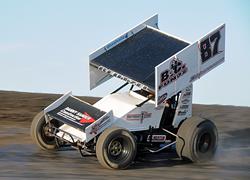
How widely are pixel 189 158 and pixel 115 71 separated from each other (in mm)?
2144

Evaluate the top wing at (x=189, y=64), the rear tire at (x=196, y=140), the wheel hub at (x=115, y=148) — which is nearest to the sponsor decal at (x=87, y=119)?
the wheel hub at (x=115, y=148)

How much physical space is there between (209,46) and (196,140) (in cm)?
192

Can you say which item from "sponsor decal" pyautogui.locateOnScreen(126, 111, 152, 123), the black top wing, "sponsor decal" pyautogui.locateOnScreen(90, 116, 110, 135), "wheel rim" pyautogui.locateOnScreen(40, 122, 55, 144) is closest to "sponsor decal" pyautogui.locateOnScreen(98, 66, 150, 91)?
the black top wing

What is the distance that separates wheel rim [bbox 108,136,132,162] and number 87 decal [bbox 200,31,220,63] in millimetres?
2449

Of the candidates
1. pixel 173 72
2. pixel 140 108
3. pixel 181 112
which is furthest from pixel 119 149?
pixel 181 112

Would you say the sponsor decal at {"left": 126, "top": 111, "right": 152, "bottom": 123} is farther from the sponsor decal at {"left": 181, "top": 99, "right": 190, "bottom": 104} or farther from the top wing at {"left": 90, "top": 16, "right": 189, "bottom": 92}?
the sponsor decal at {"left": 181, "top": 99, "right": 190, "bottom": 104}

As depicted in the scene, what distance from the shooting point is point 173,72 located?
10.8 m

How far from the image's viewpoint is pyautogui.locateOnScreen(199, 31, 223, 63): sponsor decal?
11462 mm

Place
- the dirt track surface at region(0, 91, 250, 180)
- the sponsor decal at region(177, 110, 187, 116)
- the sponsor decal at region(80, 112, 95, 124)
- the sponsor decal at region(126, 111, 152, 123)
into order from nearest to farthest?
the dirt track surface at region(0, 91, 250, 180), the sponsor decal at region(80, 112, 95, 124), the sponsor decal at region(126, 111, 152, 123), the sponsor decal at region(177, 110, 187, 116)

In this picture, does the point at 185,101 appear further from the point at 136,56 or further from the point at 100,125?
the point at 100,125

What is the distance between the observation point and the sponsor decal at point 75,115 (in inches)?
417

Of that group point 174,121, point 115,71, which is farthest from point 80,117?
point 174,121

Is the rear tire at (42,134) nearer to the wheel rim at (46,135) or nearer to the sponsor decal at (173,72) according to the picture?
the wheel rim at (46,135)

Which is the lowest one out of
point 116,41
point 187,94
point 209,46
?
point 187,94
